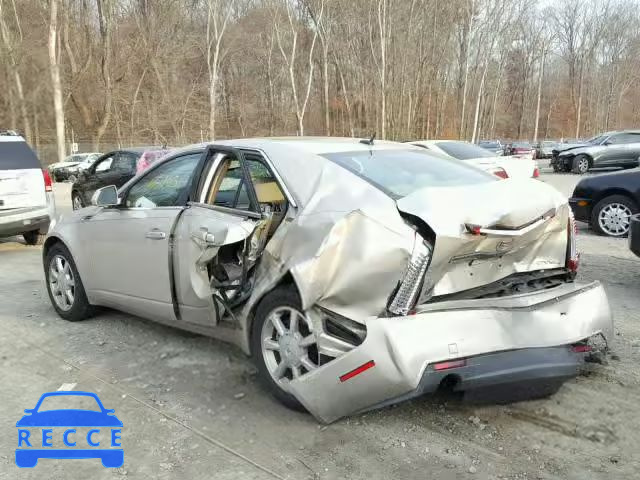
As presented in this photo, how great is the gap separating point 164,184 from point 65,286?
1.56 metres

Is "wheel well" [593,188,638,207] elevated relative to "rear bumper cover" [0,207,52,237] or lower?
elevated

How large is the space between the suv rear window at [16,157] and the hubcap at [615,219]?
853 centimetres

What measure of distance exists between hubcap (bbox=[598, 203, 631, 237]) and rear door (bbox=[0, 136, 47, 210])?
27.6 feet

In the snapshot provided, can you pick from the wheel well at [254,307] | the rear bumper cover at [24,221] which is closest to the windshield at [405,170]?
the wheel well at [254,307]

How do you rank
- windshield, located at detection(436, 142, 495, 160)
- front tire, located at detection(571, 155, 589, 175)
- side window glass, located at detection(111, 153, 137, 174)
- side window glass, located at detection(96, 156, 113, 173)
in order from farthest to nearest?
1. front tire, located at detection(571, 155, 589, 175)
2. side window glass, located at detection(96, 156, 113, 173)
3. side window glass, located at detection(111, 153, 137, 174)
4. windshield, located at detection(436, 142, 495, 160)

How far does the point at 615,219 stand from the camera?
8.64m

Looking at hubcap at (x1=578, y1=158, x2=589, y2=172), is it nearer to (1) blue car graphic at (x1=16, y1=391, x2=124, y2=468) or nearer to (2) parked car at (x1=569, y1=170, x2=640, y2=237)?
(2) parked car at (x1=569, y1=170, x2=640, y2=237)

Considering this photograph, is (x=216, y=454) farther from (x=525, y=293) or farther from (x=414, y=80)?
(x=414, y=80)

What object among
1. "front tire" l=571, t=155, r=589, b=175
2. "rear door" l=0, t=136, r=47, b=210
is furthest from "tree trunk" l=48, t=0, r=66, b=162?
"front tire" l=571, t=155, r=589, b=175

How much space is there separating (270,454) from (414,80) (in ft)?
135

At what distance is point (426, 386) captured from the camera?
271 cm

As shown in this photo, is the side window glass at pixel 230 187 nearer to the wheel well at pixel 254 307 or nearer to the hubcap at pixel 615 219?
the wheel well at pixel 254 307

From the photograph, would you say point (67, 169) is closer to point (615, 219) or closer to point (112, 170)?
point (112, 170)

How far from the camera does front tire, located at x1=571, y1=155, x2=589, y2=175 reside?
2272cm
